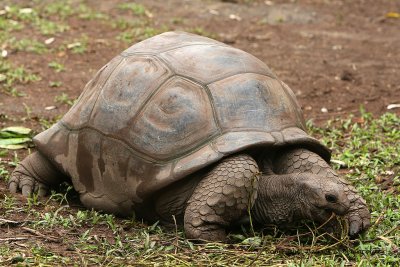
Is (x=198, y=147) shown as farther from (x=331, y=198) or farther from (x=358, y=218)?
(x=358, y=218)

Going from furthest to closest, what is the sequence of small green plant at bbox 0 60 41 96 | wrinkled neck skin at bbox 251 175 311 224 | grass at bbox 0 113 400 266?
1. small green plant at bbox 0 60 41 96
2. wrinkled neck skin at bbox 251 175 311 224
3. grass at bbox 0 113 400 266

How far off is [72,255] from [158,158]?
0.74 metres

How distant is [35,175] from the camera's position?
4.96 metres

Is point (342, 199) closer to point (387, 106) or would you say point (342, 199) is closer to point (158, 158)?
point (158, 158)

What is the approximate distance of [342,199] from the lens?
3980 millimetres

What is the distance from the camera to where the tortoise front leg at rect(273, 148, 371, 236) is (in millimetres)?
4148

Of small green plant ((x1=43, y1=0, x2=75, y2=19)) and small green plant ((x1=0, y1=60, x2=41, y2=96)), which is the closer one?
small green plant ((x1=0, y1=60, x2=41, y2=96))

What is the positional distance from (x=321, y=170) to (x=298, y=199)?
0.32 meters

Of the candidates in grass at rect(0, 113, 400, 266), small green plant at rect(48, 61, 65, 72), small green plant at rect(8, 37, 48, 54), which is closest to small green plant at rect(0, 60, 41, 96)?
small green plant at rect(48, 61, 65, 72)

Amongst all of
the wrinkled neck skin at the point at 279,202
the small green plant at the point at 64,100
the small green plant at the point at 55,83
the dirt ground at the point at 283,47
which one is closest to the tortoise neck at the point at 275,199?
the wrinkled neck skin at the point at 279,202

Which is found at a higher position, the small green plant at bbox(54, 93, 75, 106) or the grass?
the grass

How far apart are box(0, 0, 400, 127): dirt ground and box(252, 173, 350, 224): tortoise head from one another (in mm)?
2868

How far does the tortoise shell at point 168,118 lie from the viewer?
13.6ft

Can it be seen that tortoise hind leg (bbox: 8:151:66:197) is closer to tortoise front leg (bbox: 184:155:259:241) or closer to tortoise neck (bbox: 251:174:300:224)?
tortoise front leg (bbox: 184:155:259:241)
